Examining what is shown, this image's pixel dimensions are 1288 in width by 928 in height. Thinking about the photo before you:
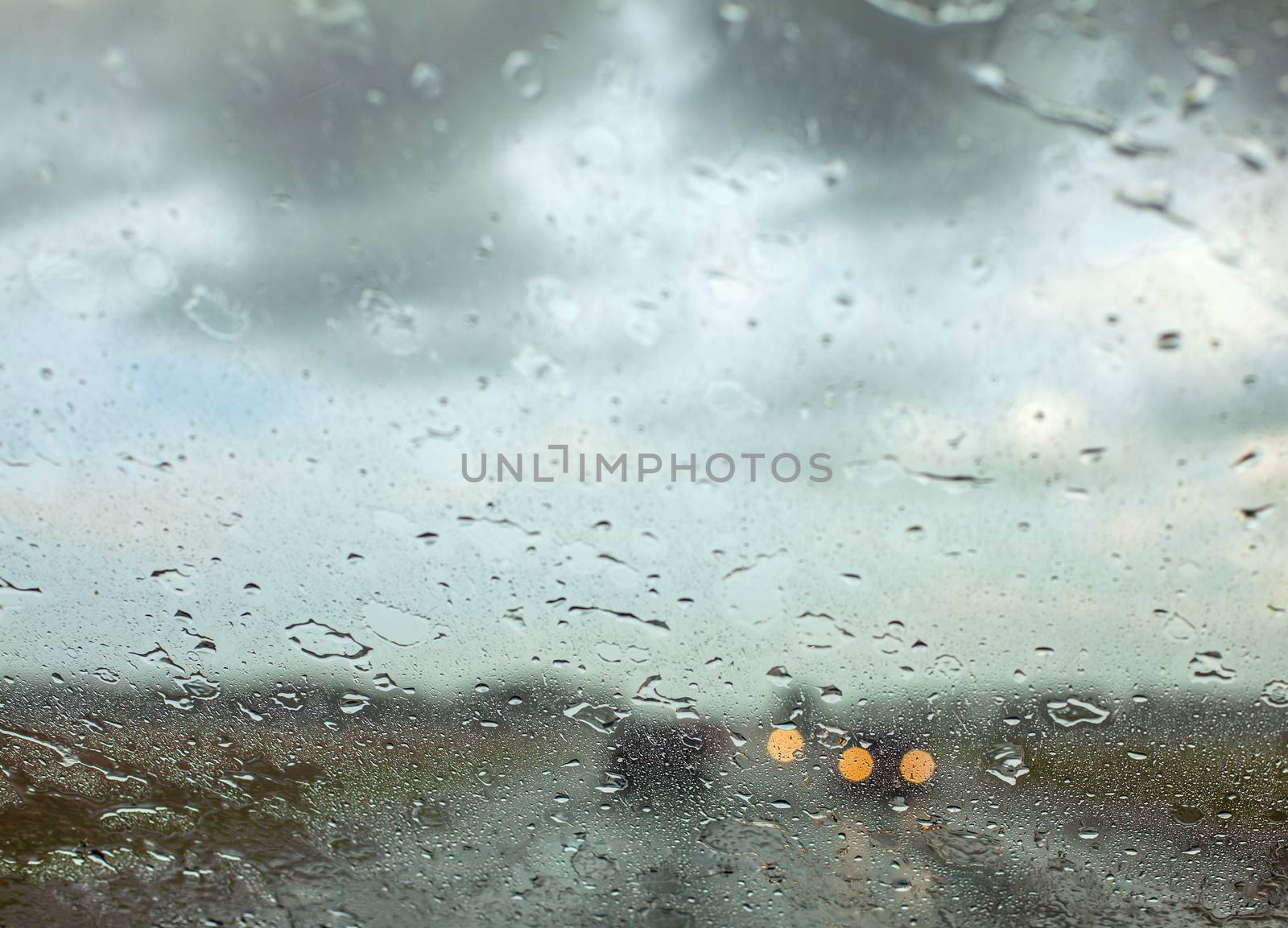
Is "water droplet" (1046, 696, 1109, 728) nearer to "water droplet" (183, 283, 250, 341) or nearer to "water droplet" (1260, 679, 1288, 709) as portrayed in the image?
"water droplet" (1260, 679, 1288, 709)

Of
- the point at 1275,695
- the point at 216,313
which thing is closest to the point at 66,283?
the point at 216,313

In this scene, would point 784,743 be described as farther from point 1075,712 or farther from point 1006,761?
point 1075,712

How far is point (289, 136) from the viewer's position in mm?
1597

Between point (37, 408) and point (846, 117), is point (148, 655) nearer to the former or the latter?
point (37, 408)

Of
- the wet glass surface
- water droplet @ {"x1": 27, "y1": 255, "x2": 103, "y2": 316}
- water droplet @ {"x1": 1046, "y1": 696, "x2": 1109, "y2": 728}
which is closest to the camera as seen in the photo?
the wet glass surface

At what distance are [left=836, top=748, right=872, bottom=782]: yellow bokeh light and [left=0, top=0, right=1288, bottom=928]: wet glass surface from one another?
23 mm

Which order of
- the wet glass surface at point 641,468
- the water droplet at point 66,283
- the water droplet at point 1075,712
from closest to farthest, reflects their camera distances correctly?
the wet glass surface at point 641,468
the water droplet at point 66,283
the water droplet at point 1075,712

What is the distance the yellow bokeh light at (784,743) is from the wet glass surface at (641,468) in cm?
2

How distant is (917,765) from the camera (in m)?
1.92

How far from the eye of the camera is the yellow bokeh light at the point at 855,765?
1.92 metres

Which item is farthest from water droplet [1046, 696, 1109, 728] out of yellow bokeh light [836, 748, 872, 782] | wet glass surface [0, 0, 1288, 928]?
yellow bokeh light [836, 748, 872, 782]

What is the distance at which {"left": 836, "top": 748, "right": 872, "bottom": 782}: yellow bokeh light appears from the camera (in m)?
1.92

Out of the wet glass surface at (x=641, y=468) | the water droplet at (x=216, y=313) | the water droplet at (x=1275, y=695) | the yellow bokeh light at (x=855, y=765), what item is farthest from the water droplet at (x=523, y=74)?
the water droplet at (x=1275, y=695)

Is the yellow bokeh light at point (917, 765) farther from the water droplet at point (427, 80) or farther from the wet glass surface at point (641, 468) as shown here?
the water droplet at point (427, 80)
